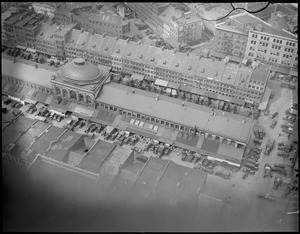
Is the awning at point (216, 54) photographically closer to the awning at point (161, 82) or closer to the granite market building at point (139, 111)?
the awning at point (161, 82)

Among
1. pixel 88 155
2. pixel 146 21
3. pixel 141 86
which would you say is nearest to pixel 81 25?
pixel 146 21

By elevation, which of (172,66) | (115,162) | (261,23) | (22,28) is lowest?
(172,66)

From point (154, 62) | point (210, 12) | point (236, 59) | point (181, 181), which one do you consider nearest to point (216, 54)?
point (236, 59)

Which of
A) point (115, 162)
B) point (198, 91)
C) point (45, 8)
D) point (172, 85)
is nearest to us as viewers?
point (115, 162)

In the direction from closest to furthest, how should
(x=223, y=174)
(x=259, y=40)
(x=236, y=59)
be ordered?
1. (x=223, y=174)
2. (x=259, y=40)
3. (x=236, y=59)

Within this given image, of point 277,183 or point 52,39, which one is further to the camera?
point 52,39

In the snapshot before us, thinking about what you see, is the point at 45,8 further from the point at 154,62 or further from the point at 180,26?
the point at 154,62
